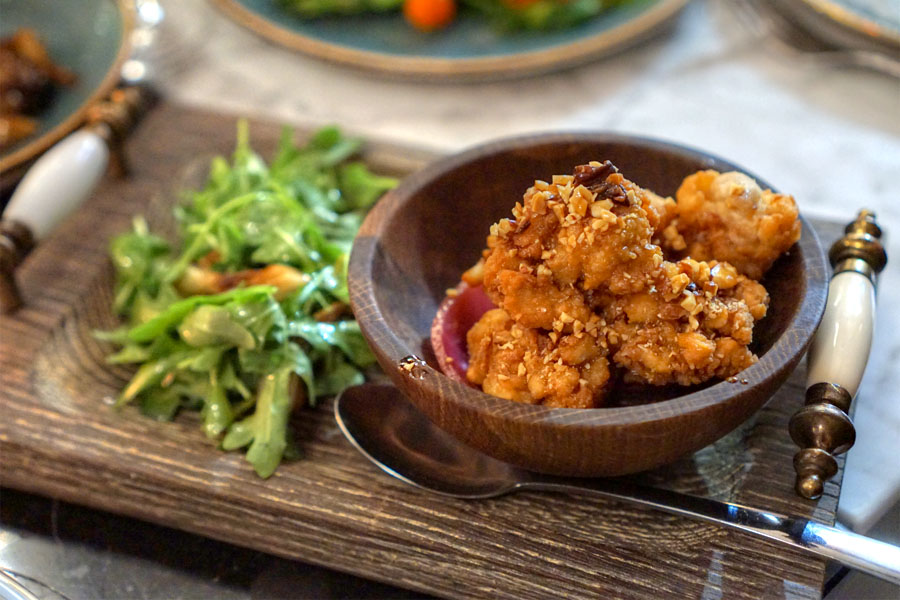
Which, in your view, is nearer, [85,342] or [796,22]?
[85,342]

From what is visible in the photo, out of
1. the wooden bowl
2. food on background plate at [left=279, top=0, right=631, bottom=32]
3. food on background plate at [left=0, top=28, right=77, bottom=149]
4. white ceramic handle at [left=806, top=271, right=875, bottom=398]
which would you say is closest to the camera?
the wooden bowl

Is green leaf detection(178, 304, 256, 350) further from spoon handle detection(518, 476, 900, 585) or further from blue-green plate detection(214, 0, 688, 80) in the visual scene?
blue-green plate detection(214, 0, 688, 80)

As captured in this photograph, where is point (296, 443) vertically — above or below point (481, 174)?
below

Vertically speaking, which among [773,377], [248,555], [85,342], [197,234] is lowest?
[248,555]

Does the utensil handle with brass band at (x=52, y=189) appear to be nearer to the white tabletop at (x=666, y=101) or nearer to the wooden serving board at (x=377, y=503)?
the wooden serving board at (x=377, y=503)

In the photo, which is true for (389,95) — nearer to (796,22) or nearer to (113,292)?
(113,292)

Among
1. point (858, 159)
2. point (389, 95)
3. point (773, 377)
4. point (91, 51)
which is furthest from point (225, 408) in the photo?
point (858, 159)

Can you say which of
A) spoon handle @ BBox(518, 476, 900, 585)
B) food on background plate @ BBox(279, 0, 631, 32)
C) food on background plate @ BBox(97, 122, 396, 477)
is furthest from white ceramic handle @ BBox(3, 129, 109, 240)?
spoon handle @ BBox(518, 476, 900, 585)
